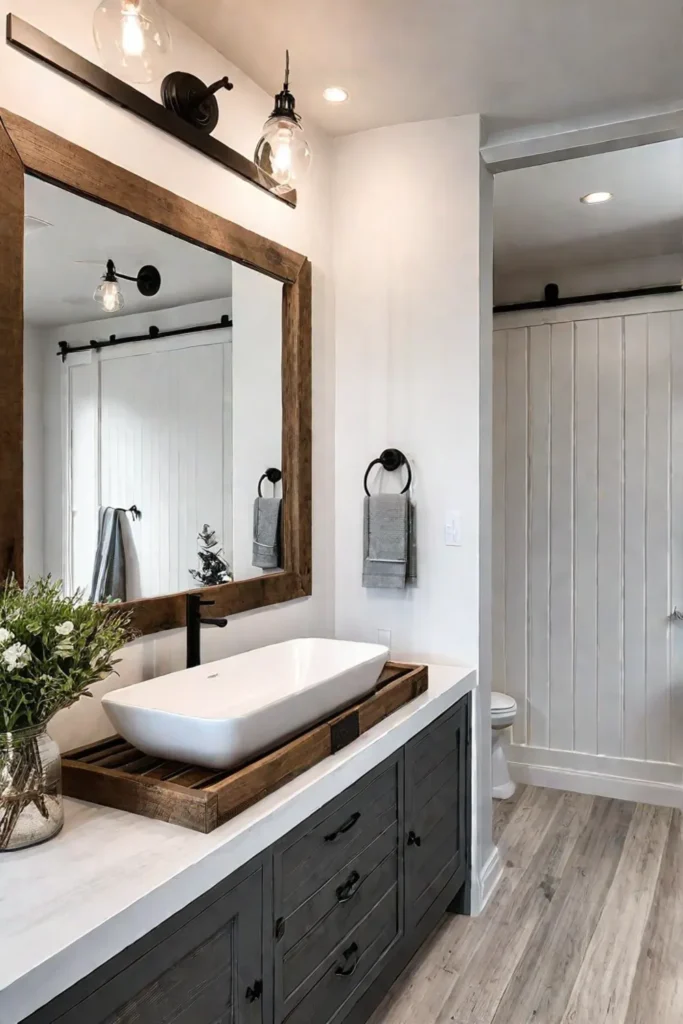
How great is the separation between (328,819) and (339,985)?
1.31 ft

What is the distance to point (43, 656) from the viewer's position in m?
1.26

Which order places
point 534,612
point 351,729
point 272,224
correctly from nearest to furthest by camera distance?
point 351,729 → point 272,224 → point 534,612

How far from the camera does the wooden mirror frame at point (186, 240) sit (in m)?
1.52

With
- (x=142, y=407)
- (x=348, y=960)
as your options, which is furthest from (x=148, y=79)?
(x=348, y=960)

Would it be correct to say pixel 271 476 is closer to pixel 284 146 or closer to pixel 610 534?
pixel 284 146

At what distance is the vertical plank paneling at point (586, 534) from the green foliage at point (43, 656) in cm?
291

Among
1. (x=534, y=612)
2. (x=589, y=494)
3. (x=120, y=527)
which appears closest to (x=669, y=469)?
(x=589, y=494)

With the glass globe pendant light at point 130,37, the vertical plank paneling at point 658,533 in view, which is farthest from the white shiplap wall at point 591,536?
the glass globe pendant light at point 130,37

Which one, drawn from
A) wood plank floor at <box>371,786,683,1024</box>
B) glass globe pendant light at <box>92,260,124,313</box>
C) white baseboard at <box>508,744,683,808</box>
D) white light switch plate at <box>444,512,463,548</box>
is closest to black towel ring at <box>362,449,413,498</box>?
white light switch plate at <box>444,512,463,548</box>

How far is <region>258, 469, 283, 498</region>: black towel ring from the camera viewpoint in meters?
2.38

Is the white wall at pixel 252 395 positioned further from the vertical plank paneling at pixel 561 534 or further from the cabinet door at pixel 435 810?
the vertical plank paneling at pixel 561 534

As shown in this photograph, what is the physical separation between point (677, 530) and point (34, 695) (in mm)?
3117

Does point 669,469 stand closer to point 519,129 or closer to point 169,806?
point 519,129

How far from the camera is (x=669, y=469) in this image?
11.8 feet
